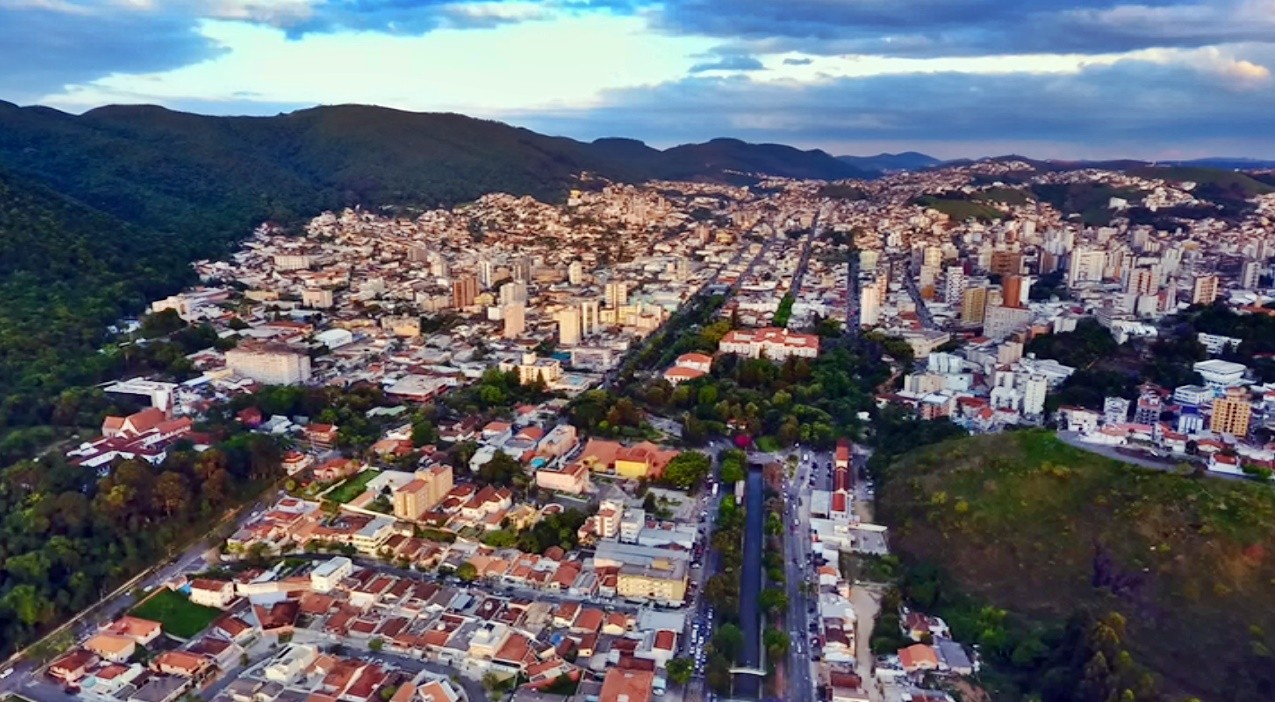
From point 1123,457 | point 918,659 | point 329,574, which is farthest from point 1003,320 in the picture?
point 329,574

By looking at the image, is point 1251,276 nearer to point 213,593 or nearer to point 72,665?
point 213,593

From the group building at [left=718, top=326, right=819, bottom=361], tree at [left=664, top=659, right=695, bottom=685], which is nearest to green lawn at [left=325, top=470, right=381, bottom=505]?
tree at [left=664, top=659, right=695, bottom=685]

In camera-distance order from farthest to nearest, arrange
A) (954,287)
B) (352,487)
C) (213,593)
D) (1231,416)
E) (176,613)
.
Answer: (954,287) < (1231,416) < (352,487) < (213,593) < (176,613)

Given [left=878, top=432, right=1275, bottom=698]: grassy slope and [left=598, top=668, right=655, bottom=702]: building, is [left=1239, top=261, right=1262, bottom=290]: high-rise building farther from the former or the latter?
[left=598, top=668, right=655, bottom=702]: building

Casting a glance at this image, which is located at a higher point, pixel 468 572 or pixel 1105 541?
pixel 1105 541

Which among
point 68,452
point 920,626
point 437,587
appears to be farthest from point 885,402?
point 68,452
